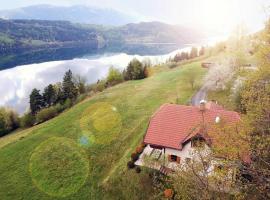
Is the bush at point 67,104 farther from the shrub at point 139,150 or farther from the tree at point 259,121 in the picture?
the tree at point 259,121

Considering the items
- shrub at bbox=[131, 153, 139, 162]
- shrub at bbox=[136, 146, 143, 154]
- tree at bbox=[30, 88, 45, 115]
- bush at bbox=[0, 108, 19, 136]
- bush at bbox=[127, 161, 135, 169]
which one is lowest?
bush at bbox=[0, 108, 19, 136]

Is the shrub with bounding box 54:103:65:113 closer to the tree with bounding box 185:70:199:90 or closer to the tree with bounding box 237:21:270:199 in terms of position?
the tree with bounding box 185:70:199:90

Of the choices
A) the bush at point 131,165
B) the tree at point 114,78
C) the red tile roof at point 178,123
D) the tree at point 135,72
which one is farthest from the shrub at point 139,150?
the tree at point 114,78

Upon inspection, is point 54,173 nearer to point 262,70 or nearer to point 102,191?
point 102,191

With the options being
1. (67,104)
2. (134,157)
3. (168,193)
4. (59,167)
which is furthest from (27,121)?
(168,193)

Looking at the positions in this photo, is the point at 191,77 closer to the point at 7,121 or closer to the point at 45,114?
the point at 45,114

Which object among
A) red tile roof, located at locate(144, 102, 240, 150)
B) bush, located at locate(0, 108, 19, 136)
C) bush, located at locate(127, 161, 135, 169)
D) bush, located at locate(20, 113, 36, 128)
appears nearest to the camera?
red tile roof, located at locate(144, 102, 240, 150)

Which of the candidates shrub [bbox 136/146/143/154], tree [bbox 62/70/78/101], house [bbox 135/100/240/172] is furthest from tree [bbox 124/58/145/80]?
house [bbox 135/100/240/172]
